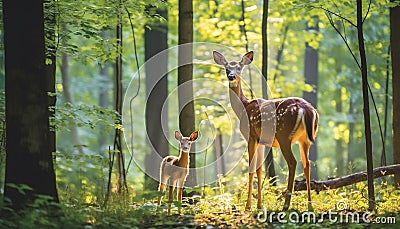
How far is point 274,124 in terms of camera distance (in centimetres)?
779

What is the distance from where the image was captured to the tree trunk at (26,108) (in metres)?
6.43

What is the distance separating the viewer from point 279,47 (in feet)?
56.5

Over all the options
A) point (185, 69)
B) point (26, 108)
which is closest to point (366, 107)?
point (185, 69)

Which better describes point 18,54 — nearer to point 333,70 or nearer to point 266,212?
point 266,212

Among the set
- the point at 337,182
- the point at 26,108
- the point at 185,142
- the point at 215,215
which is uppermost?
the point at 26,108

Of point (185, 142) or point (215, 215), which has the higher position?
point (185, 142)

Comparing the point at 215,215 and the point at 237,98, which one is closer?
the point at 215,215

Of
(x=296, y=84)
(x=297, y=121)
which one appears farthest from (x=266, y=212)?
(x=296, y=84)

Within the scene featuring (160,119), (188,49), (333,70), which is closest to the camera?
(188,49)

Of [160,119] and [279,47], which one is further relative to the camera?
[279,47]

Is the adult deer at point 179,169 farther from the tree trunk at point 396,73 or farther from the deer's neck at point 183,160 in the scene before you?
the tree trunk at point 396,73

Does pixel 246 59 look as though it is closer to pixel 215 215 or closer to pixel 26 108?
pixel 215 215

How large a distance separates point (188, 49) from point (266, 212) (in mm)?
3039

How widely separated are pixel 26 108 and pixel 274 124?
3.03m
